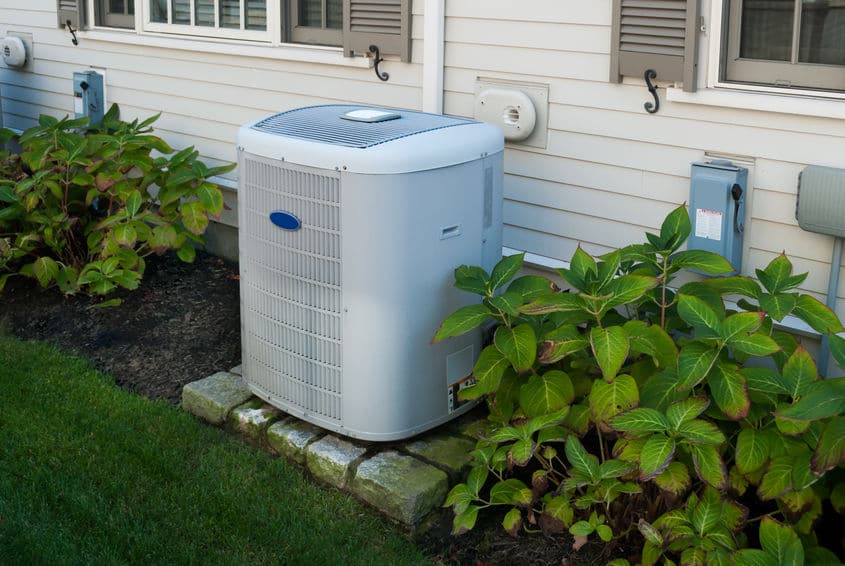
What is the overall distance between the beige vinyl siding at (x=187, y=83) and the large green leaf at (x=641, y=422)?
2.20 metres

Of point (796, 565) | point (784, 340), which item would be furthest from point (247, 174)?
point (796, 565)

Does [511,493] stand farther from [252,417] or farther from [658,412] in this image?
[252,417]

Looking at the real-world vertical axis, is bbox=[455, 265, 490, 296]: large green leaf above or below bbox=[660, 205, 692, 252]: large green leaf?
below

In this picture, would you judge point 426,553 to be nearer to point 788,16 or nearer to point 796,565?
point 796,565

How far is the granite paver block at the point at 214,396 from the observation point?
4.34m

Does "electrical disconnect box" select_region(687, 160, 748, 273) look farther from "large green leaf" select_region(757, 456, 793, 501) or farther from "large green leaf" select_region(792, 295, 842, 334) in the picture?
"large green leaf" select_region(757, 456, 793, 501)

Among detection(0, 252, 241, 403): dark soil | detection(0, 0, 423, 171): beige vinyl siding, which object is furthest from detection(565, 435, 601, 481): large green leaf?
detection(0, 0, 423, 171): beige vinyl siding

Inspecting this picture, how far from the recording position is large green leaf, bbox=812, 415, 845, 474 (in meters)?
2.96

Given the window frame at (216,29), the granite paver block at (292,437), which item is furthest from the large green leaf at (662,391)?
the window frame at (216,29)

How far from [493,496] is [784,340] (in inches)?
40.8

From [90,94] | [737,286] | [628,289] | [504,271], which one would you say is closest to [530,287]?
[504,271]

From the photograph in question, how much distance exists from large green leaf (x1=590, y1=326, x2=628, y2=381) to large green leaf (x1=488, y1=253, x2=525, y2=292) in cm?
46

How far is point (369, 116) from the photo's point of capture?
13.4 ft

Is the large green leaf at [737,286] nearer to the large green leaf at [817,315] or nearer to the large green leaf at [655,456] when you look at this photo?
the large green leaf at [817,315]
